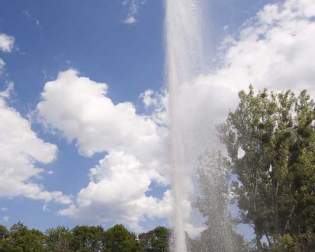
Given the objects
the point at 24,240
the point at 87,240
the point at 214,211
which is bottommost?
the point at 214,211

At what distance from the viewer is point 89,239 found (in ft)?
287

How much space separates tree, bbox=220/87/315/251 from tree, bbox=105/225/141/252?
1890 inches

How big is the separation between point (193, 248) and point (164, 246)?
64079 millimetres

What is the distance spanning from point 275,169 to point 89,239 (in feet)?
189

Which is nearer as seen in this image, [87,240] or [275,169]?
[275,169]

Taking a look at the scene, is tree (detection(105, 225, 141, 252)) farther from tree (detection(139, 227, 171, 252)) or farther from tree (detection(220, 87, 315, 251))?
tree (detection(220, 87, 315, 251))

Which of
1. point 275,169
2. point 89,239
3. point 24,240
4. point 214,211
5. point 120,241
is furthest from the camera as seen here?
point 89,239

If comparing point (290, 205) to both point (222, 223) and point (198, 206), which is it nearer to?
point (222, 223)

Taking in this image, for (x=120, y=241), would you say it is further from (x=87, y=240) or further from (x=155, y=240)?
(x=155, y=240)

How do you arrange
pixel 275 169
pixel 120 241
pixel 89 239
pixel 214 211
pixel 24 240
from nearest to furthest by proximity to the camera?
pixel 214 211 → pixel 275 169 → pixel 24 240 → pixel 120 241 → pixel 89 239

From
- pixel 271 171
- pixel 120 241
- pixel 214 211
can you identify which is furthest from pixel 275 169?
pixel 120 241

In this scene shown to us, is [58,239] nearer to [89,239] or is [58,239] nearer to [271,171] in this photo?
[89,239]

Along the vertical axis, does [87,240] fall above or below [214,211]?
above

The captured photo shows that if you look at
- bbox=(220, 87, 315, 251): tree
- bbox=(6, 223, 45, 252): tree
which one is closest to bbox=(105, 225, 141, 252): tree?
bbox=(6, 223, 45, 252): tree
